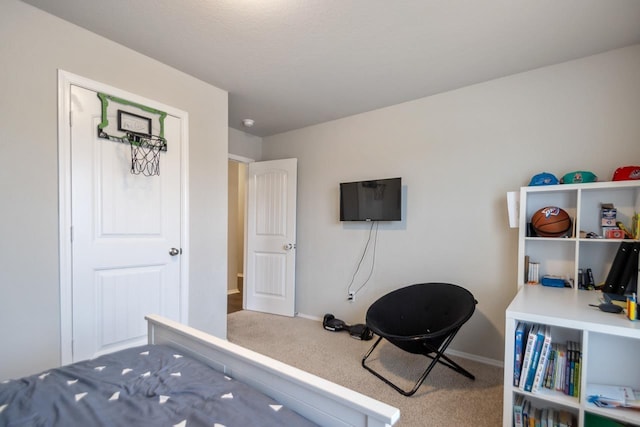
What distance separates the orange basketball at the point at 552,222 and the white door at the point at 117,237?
2.84 meters

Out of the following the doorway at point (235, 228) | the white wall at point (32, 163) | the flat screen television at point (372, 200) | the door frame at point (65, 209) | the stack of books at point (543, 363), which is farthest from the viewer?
the doorway at point (235, 228)

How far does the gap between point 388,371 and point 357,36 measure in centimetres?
257

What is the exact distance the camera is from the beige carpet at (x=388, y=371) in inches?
75.9

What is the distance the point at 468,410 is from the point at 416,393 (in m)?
0.34

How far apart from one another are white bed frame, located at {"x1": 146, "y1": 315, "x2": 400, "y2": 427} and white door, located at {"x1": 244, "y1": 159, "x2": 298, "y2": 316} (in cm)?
250

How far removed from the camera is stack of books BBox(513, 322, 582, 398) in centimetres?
147

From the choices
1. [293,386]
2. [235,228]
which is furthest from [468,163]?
[235,228]

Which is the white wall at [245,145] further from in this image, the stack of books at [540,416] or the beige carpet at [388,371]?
the stack of books at [540,416]

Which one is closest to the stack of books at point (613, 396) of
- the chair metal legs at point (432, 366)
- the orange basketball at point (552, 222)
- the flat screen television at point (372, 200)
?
the chair metal legs at point (432, 366)

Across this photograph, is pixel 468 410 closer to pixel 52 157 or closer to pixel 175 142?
pixel 175 142

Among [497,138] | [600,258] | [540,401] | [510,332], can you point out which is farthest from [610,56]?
[540,401]

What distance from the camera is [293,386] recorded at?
1017 millimetres

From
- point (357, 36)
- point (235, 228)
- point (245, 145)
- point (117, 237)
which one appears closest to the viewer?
point (357, 36)

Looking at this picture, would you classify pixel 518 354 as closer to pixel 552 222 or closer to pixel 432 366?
pixel 432 366
